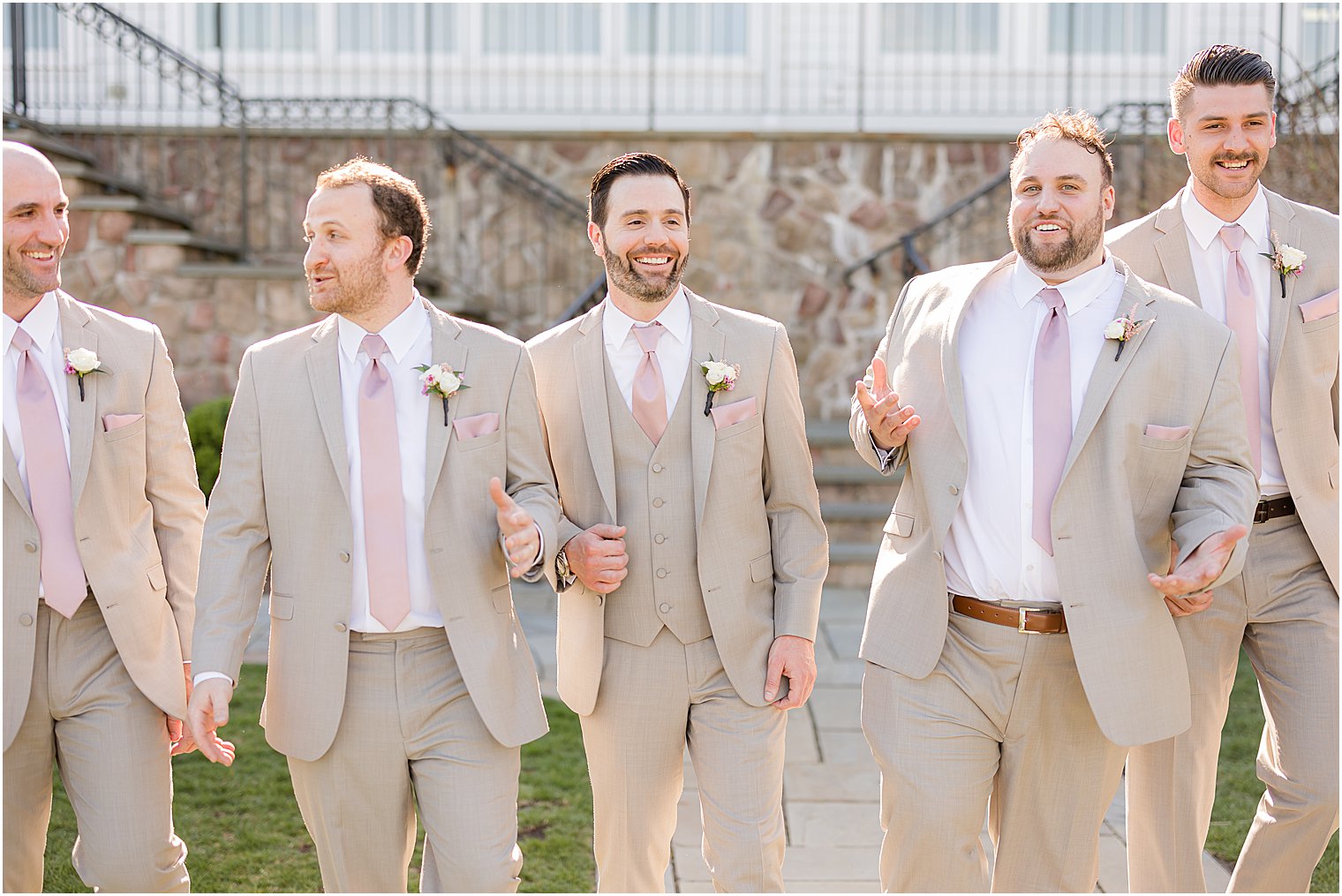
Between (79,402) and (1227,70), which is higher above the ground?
(1227,70)

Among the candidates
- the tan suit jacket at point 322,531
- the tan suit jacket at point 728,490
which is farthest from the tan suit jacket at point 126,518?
the tan suit jacket at point 728,490

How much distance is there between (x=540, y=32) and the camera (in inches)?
500

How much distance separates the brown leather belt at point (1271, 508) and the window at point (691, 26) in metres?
9.63

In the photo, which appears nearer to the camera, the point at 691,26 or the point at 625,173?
the point at 625,173

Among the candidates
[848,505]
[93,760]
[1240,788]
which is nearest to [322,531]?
[93,760]

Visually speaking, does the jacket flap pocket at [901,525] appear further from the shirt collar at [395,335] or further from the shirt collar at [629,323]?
the shirt collar at [395,335]

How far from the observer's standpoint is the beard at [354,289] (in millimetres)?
3402

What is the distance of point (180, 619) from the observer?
374 centimetres

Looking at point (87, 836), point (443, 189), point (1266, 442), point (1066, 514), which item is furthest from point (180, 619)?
point (443, 189)

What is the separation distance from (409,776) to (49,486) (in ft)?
3.99

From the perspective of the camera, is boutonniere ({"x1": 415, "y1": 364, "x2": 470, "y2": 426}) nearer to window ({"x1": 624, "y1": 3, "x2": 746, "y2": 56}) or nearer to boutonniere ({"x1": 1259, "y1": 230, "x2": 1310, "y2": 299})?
boutonniere ({"x1": 1259, "y1": 230, "x2": 1310, "y2": 299})

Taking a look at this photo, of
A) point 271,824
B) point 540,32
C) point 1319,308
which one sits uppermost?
point 540,32

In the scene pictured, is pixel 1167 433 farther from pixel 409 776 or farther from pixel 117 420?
pixel 117 420

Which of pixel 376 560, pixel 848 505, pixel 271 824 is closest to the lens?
pixel 376 560
